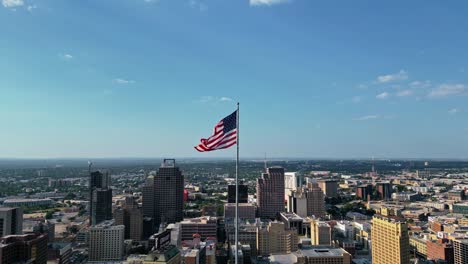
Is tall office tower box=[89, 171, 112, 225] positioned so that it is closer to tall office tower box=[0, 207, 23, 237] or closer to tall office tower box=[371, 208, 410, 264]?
tall office tower box=[0, 207, 23, 237]

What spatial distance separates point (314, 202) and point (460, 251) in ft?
151

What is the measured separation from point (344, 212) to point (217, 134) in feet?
302

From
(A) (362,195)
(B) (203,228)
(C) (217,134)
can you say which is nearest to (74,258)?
(B) (203,228)

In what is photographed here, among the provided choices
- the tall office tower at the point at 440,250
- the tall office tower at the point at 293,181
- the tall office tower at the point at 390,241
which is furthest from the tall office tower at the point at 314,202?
the tall office tower at the point at 390,241

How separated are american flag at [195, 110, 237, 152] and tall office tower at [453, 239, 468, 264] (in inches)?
1884

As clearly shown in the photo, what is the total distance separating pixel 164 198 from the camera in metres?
86.9

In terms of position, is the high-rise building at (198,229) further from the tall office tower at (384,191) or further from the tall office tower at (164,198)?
the tall office tower at (384,191)

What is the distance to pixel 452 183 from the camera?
16625cm

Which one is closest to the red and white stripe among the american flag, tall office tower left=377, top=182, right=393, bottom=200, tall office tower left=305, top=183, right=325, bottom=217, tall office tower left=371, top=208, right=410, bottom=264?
the american flag

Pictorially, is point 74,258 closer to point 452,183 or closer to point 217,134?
point 217,134

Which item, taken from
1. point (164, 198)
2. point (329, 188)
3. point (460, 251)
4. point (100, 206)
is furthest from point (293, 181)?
point (460, 251)

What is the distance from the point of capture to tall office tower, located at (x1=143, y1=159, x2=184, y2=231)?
284ft

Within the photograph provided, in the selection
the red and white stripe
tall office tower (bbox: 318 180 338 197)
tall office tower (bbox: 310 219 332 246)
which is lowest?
tall office tower (bbox: 310 219 332 246)

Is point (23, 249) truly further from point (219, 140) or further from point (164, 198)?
point (164, 198)
